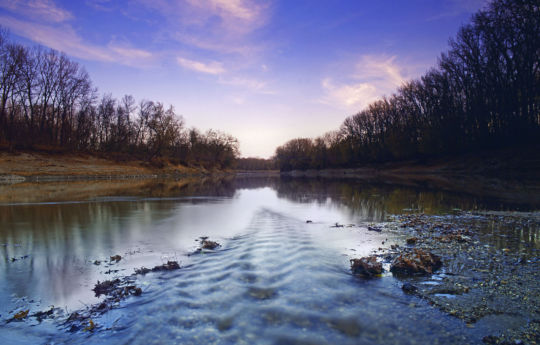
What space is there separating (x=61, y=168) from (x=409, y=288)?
5379cm

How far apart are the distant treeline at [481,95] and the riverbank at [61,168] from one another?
201ft

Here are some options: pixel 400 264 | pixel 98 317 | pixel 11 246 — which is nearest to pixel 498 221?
pixel 400 264

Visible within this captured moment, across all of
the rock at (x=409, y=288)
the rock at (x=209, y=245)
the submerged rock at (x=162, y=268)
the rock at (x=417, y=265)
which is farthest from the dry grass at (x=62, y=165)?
the rock at (x=409, y=288)

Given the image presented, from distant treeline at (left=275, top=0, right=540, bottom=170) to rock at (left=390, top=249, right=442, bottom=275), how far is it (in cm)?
4123

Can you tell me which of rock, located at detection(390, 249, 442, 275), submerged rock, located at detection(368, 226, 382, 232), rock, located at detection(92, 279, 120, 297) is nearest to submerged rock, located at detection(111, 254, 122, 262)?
rock, located at detection(92, 279, 120, 297)

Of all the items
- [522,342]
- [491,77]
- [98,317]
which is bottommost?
[98,317]

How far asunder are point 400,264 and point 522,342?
2413 mm

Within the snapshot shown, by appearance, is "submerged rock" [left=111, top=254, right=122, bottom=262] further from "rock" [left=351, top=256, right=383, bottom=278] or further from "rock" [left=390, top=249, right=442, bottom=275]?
"rock" [left=390, top=249, right=442, bottom=275]

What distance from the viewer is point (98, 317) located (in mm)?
4000

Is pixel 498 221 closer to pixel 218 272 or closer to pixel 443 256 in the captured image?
pixel 443 256

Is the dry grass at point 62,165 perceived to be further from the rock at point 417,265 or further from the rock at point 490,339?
the rock at point 490,339

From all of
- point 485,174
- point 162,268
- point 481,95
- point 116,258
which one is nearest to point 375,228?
point 162,268

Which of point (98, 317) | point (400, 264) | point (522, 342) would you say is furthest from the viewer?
point (400, 264)

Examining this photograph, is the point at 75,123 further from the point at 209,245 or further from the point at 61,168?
the point at 209,245
